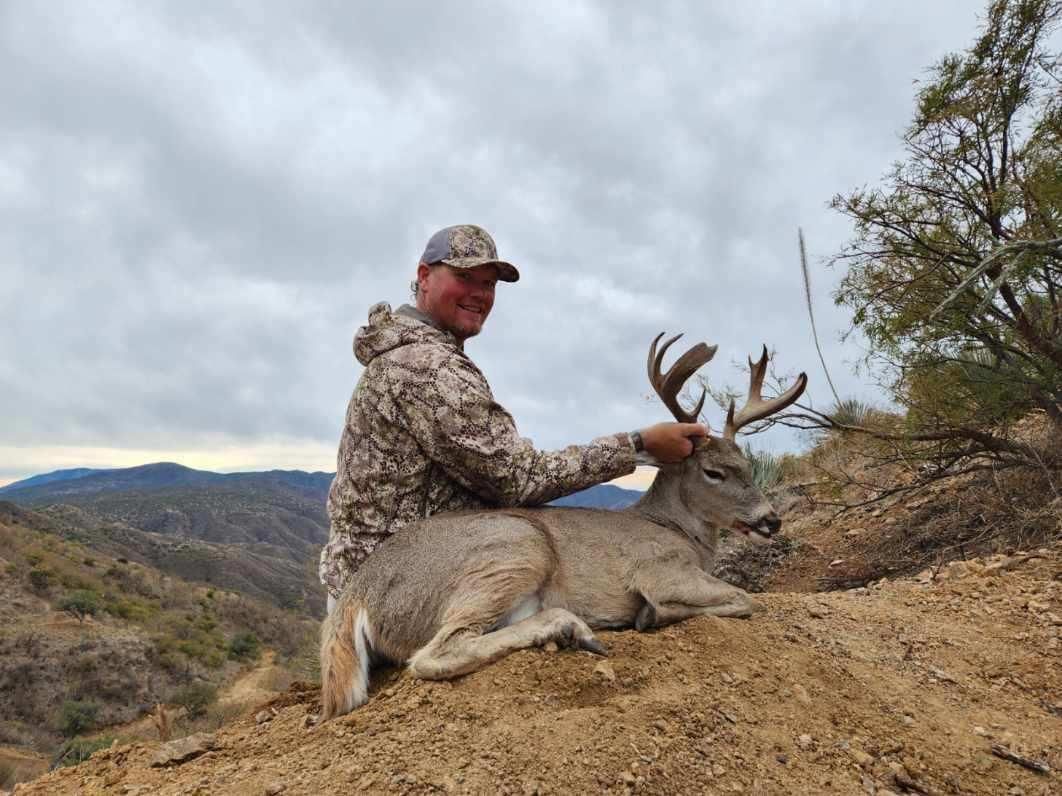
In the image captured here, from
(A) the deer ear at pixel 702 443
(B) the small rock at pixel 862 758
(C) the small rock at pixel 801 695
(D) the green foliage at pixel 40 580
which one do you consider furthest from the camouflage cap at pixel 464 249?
(D) the green foliage at pixel 40 580

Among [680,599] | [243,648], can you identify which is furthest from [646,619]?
[243,648]

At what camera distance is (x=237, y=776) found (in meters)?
3.14

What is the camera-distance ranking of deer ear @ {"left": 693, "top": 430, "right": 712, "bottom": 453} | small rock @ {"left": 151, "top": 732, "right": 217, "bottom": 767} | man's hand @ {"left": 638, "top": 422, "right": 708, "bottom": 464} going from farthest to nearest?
deer ear @ {"left": 693, "top": 430, "right": 712, "bottom": 453} < man's hand @ {"left": 638, "top": 422, "right": 708, "bottom": 464} < small rock @ {"left": 151, "top": 732, "right": 217, "bottom": 767}

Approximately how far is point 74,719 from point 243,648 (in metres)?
11.8

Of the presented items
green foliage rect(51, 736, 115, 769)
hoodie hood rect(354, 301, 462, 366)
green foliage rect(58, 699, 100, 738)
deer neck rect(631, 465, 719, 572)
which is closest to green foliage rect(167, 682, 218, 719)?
green foliage rect(58, 699, 100, 738)

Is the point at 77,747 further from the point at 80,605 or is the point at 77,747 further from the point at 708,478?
the point at 708,478

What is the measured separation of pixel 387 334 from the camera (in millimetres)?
4488

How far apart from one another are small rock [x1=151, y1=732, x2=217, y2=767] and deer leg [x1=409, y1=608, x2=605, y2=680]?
120cm

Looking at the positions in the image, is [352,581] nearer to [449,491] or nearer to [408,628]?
[408,628]

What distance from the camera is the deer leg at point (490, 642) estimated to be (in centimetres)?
360

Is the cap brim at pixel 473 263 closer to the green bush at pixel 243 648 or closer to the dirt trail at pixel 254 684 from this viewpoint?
the dirt trail at pixel 254 684

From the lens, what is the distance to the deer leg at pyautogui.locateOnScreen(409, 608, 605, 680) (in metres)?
3.60

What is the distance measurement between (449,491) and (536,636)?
3.73ft

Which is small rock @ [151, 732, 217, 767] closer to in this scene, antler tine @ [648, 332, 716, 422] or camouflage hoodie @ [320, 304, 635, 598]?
camouflage hoodie @ [320, 304, 635, 598]
